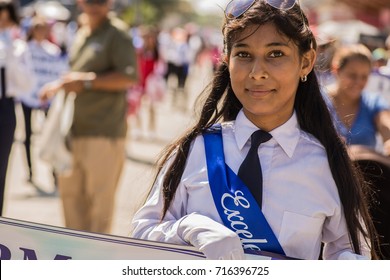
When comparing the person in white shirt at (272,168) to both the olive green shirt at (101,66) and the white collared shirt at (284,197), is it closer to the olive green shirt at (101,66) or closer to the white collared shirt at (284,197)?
the white collared shirt at (284,197)

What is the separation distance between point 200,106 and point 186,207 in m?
0.46

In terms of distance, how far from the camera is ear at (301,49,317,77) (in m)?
2.81

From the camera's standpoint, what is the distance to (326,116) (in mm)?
2887

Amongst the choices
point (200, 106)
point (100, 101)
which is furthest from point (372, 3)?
point (200, 106)

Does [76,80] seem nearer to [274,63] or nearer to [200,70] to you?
[274,63]

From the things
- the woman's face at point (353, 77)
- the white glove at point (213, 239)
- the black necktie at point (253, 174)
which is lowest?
the white glove at point (213, 239)

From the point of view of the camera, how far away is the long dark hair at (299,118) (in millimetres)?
2695

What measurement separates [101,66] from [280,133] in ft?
12.0

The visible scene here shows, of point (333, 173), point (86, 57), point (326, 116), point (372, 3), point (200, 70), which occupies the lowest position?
point (333, 173)

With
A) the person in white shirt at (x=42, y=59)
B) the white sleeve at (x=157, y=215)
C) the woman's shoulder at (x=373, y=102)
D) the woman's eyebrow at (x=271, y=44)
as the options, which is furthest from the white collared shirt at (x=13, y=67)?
the woman's eyebrow at (x=271, y=44)

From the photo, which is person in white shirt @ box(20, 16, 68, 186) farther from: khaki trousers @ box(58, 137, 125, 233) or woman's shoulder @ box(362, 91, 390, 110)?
woman's shoulder @ box(362, 91, 390, 110)

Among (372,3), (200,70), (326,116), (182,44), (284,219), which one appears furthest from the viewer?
(372,3)

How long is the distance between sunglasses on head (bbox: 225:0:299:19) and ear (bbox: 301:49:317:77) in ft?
0.58

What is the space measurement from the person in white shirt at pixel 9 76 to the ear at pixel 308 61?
4.00 meters
